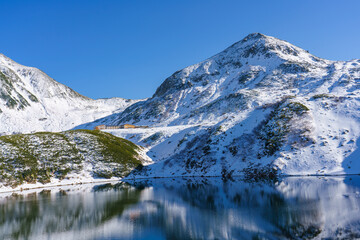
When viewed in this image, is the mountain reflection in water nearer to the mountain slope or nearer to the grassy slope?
the mountain slope

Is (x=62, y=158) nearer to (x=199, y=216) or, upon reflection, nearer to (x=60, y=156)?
(x=60, y=156)

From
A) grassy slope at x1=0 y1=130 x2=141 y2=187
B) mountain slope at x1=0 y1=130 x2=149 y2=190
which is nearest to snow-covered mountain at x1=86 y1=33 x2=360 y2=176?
mountain slope at x1=0 y1=130 x2=149 y2=190

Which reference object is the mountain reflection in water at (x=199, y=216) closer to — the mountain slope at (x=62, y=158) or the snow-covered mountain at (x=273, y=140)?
the snow-covered mountain at (x=273, y=140)

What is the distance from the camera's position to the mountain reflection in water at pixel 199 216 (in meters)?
21.7

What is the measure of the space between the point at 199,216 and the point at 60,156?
167ft

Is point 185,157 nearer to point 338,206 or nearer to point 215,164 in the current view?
point 215,164

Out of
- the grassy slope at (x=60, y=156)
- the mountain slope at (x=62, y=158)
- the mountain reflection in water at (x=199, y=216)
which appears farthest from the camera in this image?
the grassy slope at (x=60, y=156)

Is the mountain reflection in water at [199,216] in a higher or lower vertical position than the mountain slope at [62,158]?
lower

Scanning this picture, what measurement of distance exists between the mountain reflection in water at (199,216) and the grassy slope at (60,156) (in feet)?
70.8

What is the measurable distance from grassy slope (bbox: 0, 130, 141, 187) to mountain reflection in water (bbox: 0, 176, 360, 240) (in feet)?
70.8

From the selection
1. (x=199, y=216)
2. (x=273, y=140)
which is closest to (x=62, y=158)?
(x=199, y=216)

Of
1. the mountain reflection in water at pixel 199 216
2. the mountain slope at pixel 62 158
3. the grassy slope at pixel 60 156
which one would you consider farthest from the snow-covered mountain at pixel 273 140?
the mountain reflection in water at pixel 199 216

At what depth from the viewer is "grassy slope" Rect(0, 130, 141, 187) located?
59169 millimetres

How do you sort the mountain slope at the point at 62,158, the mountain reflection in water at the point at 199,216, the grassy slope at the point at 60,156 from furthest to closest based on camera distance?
the grassy slope at the point at 60,156 → the mountain slope at the point at 62,158 → the mountain reflection in water at the point at 199,216
